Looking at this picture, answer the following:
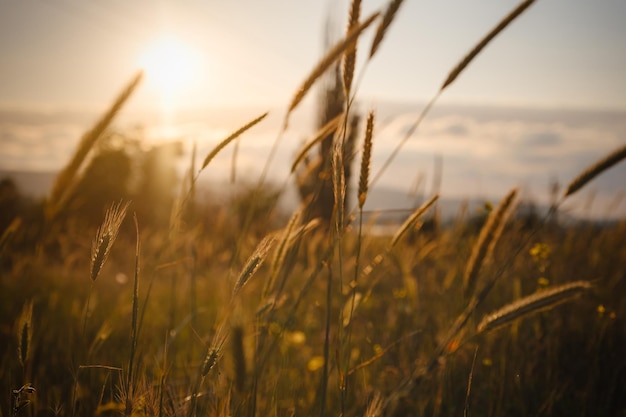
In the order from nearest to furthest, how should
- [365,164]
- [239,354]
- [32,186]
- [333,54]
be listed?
[239,354] < [333,54] < [365,164] < [32,186]

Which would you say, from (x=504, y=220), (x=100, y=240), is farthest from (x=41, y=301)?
(x=504, y=220)

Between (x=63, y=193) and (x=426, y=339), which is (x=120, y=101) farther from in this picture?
(x=426, y=339)

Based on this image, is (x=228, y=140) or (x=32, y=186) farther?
(x=32, y=186)

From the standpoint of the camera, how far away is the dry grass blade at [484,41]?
1120 mm

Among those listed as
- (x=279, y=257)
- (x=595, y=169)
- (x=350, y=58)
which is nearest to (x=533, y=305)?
(x=595, y=169)

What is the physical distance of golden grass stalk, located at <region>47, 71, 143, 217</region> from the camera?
120 centimetres

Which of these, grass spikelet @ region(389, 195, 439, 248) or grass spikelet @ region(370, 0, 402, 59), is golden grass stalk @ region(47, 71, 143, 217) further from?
grass spikelet @ region(389, 195, 439, 248)

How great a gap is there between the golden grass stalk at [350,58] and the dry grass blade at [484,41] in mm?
241

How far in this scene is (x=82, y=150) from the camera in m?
1.22

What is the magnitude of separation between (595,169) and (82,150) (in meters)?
1.36

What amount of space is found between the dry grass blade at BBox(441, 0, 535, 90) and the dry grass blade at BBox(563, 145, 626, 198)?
427mm

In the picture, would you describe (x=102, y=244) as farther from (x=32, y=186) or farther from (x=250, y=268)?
(x=32, y=186)

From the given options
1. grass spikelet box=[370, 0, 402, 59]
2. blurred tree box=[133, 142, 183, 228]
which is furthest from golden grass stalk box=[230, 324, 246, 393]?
blurred tree box=[133, 142, 183, 228]

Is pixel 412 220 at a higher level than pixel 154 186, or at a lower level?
higher
